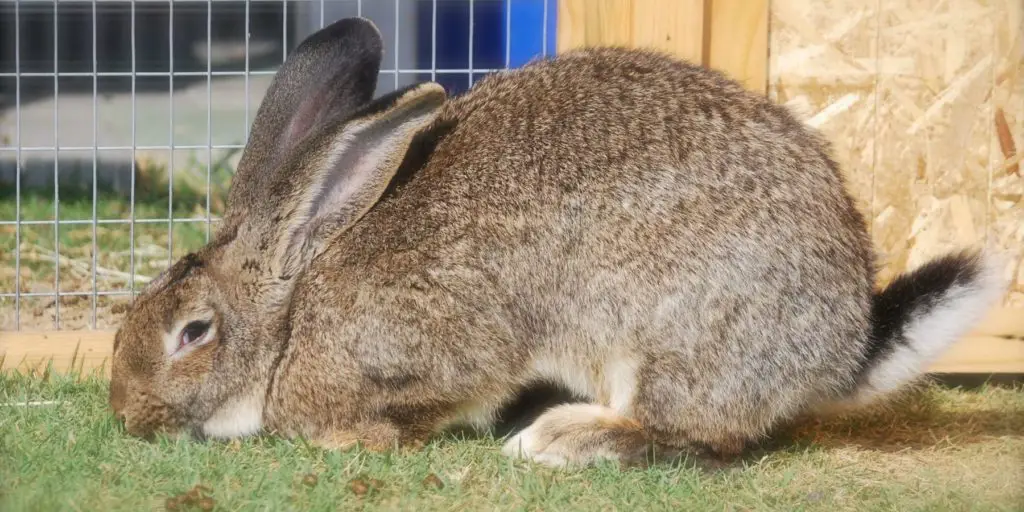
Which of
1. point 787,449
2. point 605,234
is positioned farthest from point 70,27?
point 787,449

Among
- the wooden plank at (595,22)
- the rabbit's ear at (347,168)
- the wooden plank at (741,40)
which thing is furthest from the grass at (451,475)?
the wooden plank at (595,22)

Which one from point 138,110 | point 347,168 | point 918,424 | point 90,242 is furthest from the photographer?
point 138,110

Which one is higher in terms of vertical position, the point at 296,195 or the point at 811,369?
the point at 296,195

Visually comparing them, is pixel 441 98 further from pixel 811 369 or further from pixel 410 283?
pixel 811 369

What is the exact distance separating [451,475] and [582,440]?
46 cm

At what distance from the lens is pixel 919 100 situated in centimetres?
460

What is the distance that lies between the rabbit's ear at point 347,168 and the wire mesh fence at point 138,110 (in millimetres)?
890

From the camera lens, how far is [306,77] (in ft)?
13.2

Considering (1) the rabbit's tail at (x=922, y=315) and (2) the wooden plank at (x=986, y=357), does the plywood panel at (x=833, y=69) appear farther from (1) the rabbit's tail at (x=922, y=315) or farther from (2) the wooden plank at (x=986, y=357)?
(1) the rabbit's tail at (x=922, y=315)

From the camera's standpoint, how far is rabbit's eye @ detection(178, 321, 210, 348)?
3.84 metres

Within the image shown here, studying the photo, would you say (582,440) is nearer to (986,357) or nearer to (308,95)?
(308,95)

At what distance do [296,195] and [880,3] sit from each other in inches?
93.5

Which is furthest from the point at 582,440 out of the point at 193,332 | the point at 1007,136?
the point at 1007,136

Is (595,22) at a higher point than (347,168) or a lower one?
higher
